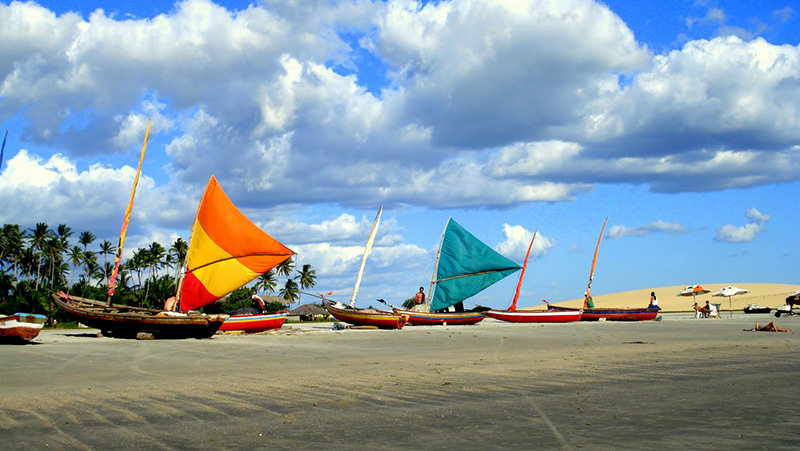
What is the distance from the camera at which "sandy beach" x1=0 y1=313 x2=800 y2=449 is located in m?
6.65

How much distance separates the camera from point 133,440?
6668 mm

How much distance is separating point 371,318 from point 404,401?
85.8ft

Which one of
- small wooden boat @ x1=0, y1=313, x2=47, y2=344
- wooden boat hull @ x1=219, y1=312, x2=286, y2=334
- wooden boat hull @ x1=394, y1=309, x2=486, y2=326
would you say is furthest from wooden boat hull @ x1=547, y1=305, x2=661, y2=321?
small wooden boat @ x1=0, y1=313, x2=47, y2=344

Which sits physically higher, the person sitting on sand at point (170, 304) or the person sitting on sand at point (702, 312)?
the person sitting on sand at point (702, 312)

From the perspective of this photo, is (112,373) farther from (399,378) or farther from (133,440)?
(133,440)

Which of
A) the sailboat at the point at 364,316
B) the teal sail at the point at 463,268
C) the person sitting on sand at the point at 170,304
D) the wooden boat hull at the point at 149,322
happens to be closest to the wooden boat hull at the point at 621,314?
the teal sail at the point at 463,268

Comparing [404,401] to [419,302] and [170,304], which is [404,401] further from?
[419,302]

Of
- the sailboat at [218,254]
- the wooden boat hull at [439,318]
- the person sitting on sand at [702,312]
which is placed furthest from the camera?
the person sitting on sand at [702,312]

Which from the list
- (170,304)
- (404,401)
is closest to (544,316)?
(170,304)

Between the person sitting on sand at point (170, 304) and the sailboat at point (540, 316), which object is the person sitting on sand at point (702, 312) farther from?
the person sitting on sand at point (170, 304)

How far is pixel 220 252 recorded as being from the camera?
30703mm

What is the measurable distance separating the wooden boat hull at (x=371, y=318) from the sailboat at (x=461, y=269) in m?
7.51

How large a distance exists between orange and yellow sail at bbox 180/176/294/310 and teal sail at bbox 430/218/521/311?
44.4ft

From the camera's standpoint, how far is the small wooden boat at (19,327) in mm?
20297
